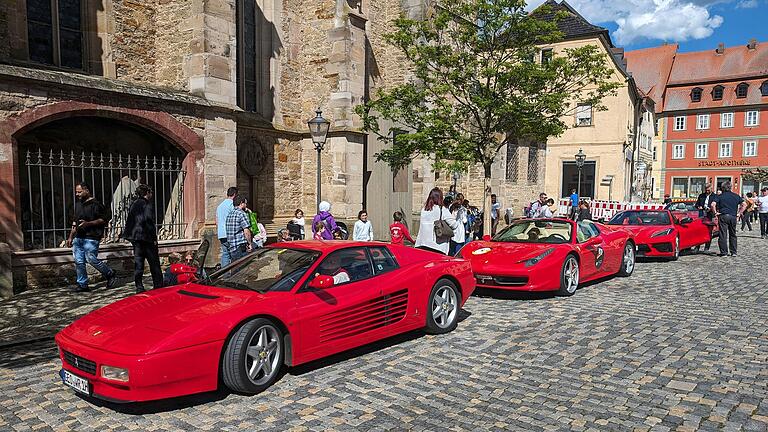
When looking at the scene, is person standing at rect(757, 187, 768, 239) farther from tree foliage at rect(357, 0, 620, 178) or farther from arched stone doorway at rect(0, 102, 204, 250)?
arched stone doorway at rect(0, 102, 204, 250)

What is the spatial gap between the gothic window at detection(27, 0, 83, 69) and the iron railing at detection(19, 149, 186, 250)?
2037 millimetres

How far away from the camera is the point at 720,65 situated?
5731 cm

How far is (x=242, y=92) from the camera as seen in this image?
14.8 meters

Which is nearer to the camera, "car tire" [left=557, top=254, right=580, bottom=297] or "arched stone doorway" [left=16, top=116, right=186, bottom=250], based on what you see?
"car tire" [left=557, top=254, right=580, bottom=297]

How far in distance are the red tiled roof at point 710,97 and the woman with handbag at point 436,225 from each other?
57.4 meters

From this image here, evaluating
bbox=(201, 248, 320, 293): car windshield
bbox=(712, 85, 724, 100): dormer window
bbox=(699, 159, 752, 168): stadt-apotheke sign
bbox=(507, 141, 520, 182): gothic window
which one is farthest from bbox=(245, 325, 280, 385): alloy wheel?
bbox=(712, 85, 724, 100): dormer window

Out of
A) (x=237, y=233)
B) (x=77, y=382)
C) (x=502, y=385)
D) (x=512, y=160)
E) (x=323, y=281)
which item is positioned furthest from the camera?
(x=512, y=160)

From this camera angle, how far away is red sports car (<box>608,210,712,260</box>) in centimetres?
1247

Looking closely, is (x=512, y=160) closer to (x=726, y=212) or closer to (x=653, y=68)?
(x=726, y=212)

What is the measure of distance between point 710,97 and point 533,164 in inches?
1463

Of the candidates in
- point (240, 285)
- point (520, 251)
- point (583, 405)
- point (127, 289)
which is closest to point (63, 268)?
point (127, 289)

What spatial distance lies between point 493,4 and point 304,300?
8822 millimetres

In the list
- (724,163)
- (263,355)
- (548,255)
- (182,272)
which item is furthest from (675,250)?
(724,163)

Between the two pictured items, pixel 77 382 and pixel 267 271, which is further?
pixel 267 271
